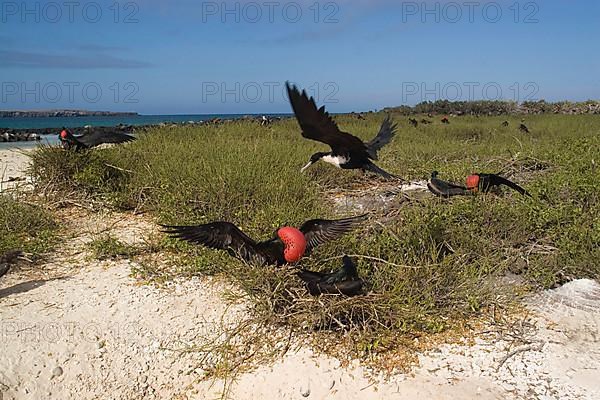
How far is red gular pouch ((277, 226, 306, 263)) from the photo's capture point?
101 inches

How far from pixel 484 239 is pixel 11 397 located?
103 inches

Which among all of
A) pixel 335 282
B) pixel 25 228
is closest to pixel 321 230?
pixel 335 282

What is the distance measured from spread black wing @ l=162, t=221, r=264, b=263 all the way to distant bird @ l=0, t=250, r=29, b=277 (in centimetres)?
111

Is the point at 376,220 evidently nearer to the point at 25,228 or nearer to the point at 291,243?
the point at 291,243

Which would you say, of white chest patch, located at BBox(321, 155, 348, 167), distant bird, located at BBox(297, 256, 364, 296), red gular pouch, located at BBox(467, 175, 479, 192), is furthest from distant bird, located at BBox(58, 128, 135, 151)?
red gular pouch, located at BBox(467, 175, 479, 192)

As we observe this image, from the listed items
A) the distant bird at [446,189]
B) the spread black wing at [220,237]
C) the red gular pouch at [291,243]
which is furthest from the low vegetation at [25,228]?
the distant bird at [446,189]

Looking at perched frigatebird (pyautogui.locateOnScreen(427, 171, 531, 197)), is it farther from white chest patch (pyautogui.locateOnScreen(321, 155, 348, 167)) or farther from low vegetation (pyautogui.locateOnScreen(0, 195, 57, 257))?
low vegetation (pyautogui.locateOnScreen(0, 195, 57, 257))

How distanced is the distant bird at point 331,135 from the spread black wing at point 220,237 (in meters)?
0.64

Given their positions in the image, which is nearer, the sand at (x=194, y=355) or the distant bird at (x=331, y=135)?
the sand at (x=194, y=355)

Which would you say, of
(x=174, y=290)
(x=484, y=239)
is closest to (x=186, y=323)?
(x=174, y=290)

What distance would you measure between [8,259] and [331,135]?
202 centimetres

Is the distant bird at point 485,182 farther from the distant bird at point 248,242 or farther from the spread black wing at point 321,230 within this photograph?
the distant bird at point 248,242

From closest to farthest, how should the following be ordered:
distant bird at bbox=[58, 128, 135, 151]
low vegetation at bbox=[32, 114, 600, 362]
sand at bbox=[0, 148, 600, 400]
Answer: sand at bbox=[0, 148, 600, 400]
low vegetation at bbox=[32, 114, 600, 362]
distant bird at bbox=[58, 128, 135, 151]

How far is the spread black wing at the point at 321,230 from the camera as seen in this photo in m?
2.69
